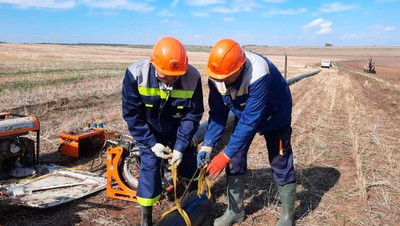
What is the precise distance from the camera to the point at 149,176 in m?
3.52

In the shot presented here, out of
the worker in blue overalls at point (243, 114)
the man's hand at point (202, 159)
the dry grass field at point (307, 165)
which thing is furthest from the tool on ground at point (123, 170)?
the worker in blue overalls at point (243, 114)

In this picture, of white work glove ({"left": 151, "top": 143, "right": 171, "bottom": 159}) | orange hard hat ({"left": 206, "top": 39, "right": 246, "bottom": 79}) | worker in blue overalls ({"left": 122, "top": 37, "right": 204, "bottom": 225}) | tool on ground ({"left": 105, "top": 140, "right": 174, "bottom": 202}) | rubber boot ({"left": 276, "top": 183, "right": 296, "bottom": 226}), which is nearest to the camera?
orange hard hat ({"left": 206, "top": 39, "right": 246, "bottom": 79})

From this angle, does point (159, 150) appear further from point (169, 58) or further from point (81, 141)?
point (81, 141)

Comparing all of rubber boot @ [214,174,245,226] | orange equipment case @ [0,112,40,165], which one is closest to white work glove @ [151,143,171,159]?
rubber boot @ [214,174,245,226]

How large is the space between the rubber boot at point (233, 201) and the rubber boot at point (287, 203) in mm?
444

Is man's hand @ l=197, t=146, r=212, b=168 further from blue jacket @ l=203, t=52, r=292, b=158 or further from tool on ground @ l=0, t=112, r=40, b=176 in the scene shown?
tool on ground @ l=0, t=112, r=40, b=176

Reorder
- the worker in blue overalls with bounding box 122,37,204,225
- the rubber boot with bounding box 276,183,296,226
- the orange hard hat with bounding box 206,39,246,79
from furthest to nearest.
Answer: the rubber boot with bounding box 276,183,296,226, the worker in blue overalls with bounding box 122,37,204,225, the orange hard hat with bounding box 206,39,246,79

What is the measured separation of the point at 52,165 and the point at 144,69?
305 cm

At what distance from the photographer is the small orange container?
5711 mm

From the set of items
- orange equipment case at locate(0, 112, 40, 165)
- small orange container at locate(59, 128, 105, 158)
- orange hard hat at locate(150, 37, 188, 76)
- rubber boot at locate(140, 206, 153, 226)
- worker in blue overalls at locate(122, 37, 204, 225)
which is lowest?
rubber boot at locate(140, 206, 153, 226)

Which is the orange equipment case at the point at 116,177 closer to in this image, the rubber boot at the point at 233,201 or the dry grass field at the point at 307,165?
the dry grass field at the point at 307,165

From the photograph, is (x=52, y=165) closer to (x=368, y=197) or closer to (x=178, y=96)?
(x=178, y=96)

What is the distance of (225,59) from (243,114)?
55cm

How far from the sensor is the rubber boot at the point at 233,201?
151 inches
